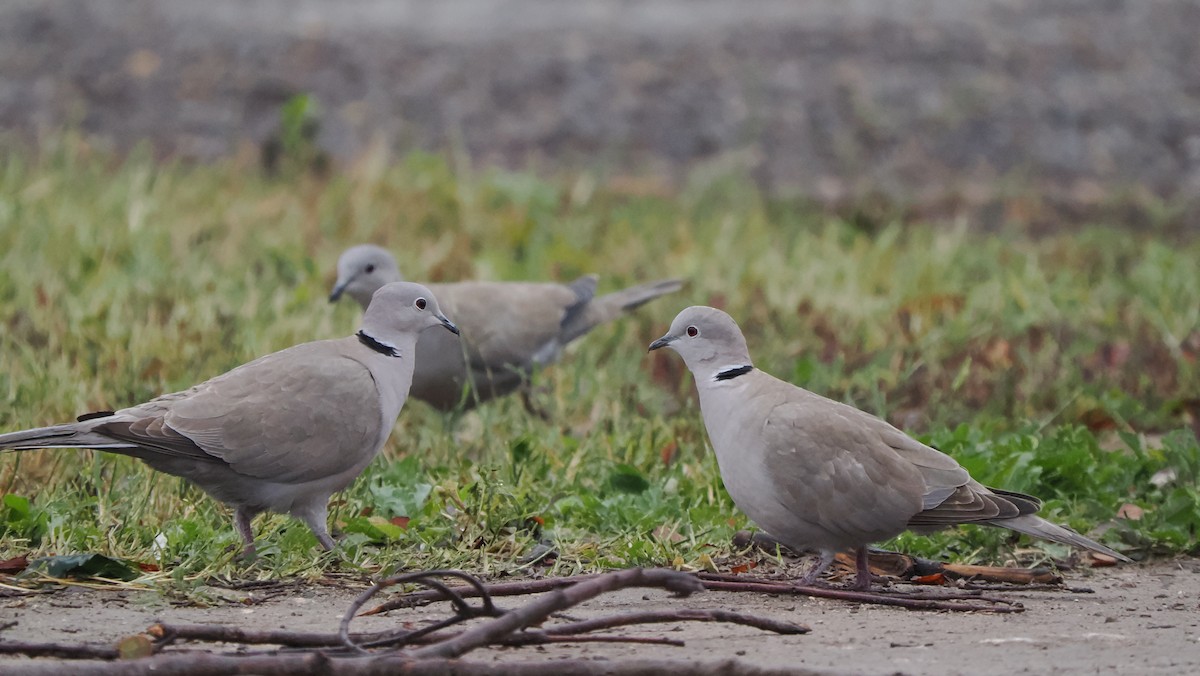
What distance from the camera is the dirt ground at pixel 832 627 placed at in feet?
11.0

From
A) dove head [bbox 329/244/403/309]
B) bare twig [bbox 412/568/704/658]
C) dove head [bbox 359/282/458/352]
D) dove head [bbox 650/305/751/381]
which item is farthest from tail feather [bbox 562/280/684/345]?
bare twig [bbox 412/568/704/658]

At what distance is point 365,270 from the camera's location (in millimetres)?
6398

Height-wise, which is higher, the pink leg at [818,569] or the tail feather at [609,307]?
the tail feather at [609,307]

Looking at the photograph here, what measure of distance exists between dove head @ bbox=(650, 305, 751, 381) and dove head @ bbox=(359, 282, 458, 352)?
2.87ft

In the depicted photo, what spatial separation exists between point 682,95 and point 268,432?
7.79 meters

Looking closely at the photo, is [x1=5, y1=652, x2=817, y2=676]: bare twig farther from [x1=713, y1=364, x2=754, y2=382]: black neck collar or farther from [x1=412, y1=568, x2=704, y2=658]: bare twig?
[x1=713, y1=364, x2=754, y2=382]: black neck collar

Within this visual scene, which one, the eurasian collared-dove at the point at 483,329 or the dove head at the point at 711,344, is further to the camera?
the eurasian collared-dove at the point at 483,329

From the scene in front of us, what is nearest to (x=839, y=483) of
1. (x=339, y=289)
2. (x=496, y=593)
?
(x=496, y=593)

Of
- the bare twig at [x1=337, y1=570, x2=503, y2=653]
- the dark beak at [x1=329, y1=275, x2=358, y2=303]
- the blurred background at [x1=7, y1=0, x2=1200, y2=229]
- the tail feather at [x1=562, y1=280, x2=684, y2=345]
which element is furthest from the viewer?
the blurred background at [x1=7, y1=0, x2=1200, y2=229]

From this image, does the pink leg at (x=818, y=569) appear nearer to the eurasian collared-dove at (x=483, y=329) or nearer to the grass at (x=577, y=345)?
the grass at (x=577, y=345)

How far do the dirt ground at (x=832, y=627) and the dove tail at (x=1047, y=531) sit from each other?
0.17m

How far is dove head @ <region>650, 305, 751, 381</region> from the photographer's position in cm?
450

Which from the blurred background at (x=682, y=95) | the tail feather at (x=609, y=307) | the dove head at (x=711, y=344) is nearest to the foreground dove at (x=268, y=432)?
the dove head at (x=711, y=344)

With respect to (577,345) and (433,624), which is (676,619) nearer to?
(433,624)
